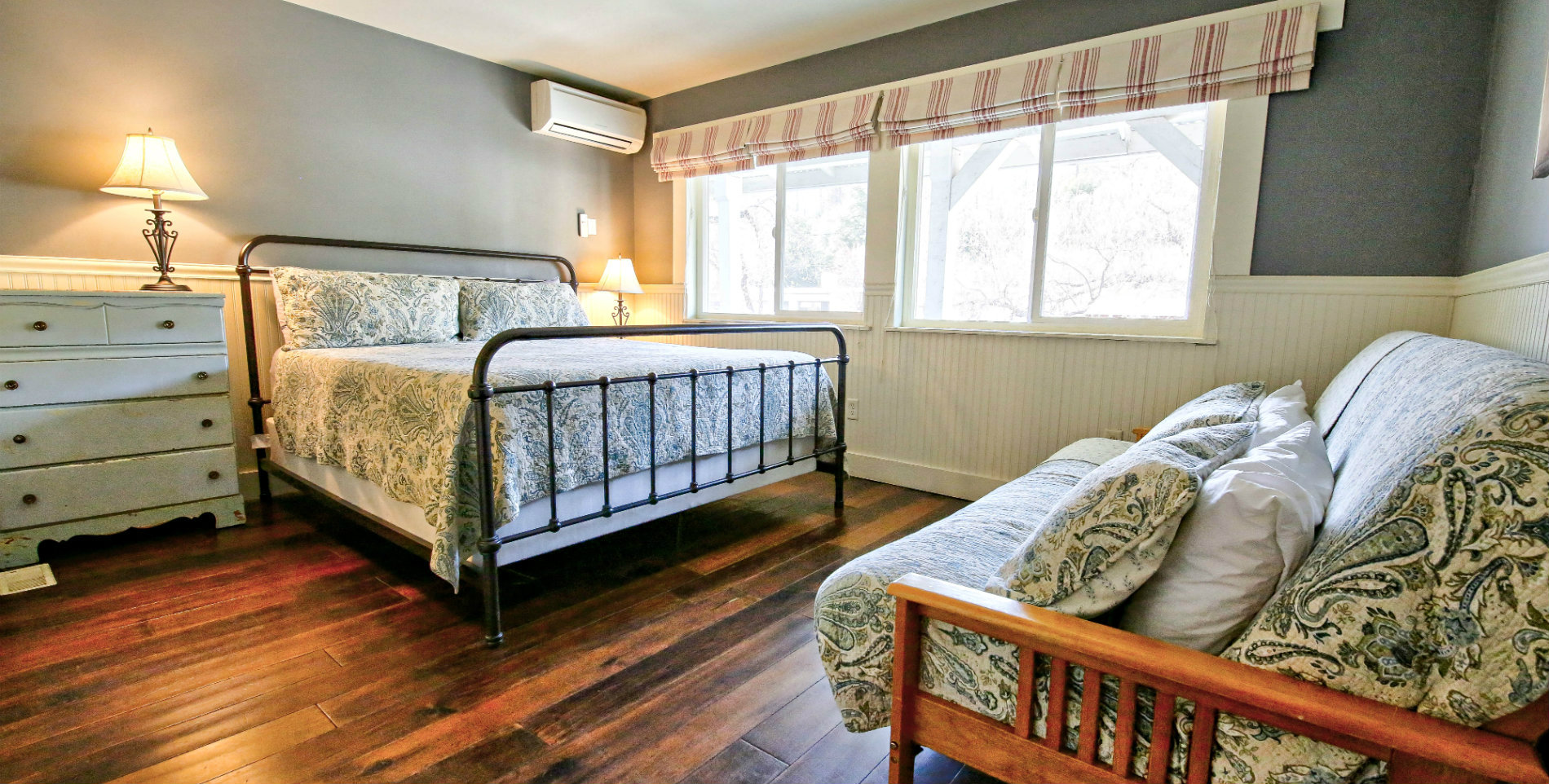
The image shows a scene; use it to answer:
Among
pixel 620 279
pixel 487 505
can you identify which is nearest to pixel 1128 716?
pixel 487 505

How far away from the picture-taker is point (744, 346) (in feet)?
12.9

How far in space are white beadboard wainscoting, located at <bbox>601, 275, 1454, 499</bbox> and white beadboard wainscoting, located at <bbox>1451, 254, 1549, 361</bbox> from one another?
24 centimetres

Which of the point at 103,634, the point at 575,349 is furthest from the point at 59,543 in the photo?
the point at 575,349

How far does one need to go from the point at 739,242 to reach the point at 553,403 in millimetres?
2401

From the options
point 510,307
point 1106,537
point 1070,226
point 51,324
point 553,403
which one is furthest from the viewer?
point 510,307

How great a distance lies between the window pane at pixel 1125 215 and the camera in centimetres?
254

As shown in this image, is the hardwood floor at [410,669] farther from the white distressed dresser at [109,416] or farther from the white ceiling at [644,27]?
the white ceiling at [644,27]

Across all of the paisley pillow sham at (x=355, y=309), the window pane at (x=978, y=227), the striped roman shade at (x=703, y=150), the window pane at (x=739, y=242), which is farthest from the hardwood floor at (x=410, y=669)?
the striped roman shade at (x=703, y=150)

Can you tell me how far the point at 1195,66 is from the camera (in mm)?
2367

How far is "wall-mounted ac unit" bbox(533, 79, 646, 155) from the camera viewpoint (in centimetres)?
373

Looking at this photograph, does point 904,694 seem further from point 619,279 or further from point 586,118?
point 586,118

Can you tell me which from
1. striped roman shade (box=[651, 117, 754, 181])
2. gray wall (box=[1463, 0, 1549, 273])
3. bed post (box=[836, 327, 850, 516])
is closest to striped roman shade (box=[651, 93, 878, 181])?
striped roman shade (box=[651, 117, 754, 181])

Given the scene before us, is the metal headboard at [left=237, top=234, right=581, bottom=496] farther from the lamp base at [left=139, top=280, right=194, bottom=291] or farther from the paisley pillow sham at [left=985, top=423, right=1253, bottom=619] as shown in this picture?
the paisley pillow sham at [left=985, top=423, right=1253, bottom=619]

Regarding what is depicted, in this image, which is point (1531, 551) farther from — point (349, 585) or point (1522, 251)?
point (349, 585)
